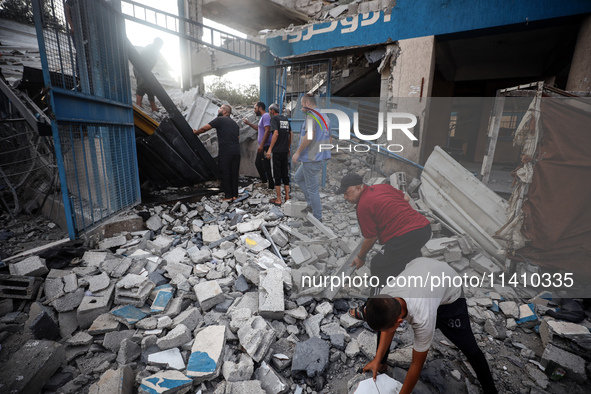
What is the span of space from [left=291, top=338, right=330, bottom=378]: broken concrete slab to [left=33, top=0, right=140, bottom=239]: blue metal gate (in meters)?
2.77

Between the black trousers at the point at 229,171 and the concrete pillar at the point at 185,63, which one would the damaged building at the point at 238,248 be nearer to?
the black trousers at the point at 229,171

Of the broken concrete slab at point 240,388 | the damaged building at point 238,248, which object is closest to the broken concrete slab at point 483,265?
the damaged building at point 238,248

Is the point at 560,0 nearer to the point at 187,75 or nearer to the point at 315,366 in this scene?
the point at 315,366

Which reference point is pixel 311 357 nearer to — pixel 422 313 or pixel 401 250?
pixel 422 313

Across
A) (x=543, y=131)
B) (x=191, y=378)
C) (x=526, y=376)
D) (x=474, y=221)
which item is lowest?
(x=526, y=376)

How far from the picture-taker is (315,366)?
2111mm

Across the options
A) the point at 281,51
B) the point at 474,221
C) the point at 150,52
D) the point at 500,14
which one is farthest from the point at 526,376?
the point at 281,51

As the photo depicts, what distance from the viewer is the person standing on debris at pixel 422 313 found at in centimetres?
160

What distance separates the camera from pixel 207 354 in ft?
6.76

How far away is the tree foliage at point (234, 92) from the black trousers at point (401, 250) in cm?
1146

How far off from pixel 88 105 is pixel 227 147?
2.14 metres

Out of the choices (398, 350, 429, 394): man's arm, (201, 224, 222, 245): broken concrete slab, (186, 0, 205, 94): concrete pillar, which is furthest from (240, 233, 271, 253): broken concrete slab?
(186, 0, 205, 94): concrete pillar

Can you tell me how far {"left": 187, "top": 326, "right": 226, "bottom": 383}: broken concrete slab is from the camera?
A: 6.34 ft

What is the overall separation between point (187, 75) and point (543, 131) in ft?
48.3
